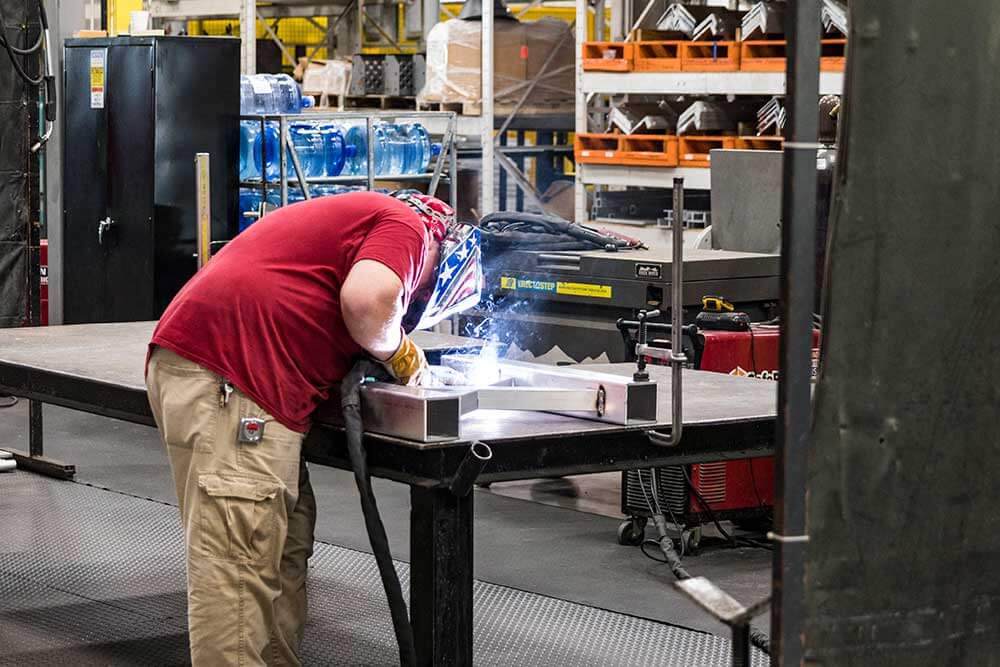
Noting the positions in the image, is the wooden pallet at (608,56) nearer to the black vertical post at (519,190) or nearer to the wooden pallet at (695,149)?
the wooden pallet at (695,149)

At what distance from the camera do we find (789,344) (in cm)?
158

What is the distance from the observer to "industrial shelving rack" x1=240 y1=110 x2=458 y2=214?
8750mm

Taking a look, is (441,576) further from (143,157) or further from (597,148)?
(597,148)

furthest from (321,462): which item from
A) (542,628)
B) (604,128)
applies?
(604,128)

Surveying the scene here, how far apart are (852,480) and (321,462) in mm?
2112

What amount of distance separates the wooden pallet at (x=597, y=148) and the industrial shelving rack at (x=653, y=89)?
7cm

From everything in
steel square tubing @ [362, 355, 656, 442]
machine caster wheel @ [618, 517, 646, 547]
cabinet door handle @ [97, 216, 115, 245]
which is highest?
cabinet door handle @ [97, 216, 115, 245]

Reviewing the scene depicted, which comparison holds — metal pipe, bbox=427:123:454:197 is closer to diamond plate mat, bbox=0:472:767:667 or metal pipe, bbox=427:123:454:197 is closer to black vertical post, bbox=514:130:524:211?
black vertical post, bbox=514:130:524:211

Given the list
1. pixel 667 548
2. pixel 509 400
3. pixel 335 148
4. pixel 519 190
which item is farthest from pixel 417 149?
pixel 509 400

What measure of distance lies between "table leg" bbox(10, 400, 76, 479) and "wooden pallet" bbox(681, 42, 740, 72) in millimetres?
4452

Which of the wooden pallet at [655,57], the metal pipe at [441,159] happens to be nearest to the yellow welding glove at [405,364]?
the wooden pallet at [655,57]

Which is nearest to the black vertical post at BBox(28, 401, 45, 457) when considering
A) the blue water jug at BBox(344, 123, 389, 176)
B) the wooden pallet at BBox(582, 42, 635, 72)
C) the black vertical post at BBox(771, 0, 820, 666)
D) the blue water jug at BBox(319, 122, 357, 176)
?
the blue water jug at BBox(319, 122, 357, 176)

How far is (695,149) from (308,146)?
245cm

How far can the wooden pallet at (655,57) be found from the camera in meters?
9.29
